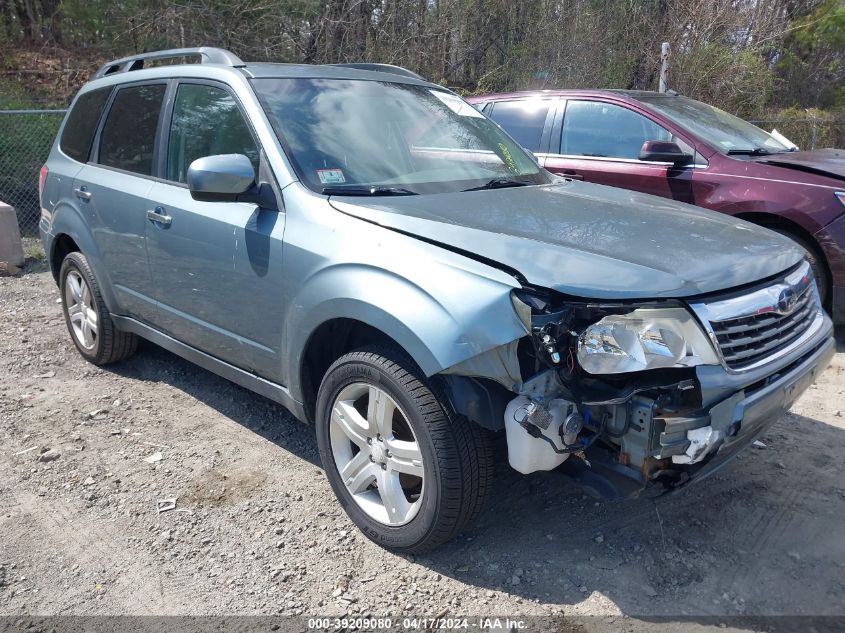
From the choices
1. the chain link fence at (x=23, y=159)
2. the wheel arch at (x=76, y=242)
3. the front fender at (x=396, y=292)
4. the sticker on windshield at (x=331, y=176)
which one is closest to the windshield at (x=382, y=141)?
the sticker on windshield at (x=331, y=176)

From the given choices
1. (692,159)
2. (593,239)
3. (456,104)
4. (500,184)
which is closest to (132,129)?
(456,104)

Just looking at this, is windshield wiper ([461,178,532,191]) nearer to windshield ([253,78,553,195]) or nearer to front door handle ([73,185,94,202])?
windshield ([253,78,553,195])

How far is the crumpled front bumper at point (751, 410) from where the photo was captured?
2418 mm

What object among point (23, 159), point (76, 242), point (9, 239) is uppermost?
point (76, 242)

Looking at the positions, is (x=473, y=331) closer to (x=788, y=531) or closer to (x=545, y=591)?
(x=545, y=591)

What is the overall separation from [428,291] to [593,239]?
69 centimetres

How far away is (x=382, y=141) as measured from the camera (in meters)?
3.50

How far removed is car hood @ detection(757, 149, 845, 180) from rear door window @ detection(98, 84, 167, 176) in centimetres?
439

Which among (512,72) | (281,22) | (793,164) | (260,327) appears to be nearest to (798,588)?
(260,327)

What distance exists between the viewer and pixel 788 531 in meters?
3.06

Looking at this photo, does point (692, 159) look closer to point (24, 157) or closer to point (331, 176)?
point (331, 176)

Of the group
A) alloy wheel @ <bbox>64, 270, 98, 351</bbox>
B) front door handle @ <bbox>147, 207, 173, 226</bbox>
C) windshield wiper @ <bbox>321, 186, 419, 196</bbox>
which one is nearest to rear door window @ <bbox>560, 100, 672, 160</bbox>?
windshield wiper @ <bbox>321, 186, 419, 196</bbox>

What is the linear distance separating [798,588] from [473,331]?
160 centimetres

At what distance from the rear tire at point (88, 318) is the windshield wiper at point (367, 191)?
219 centimetres
